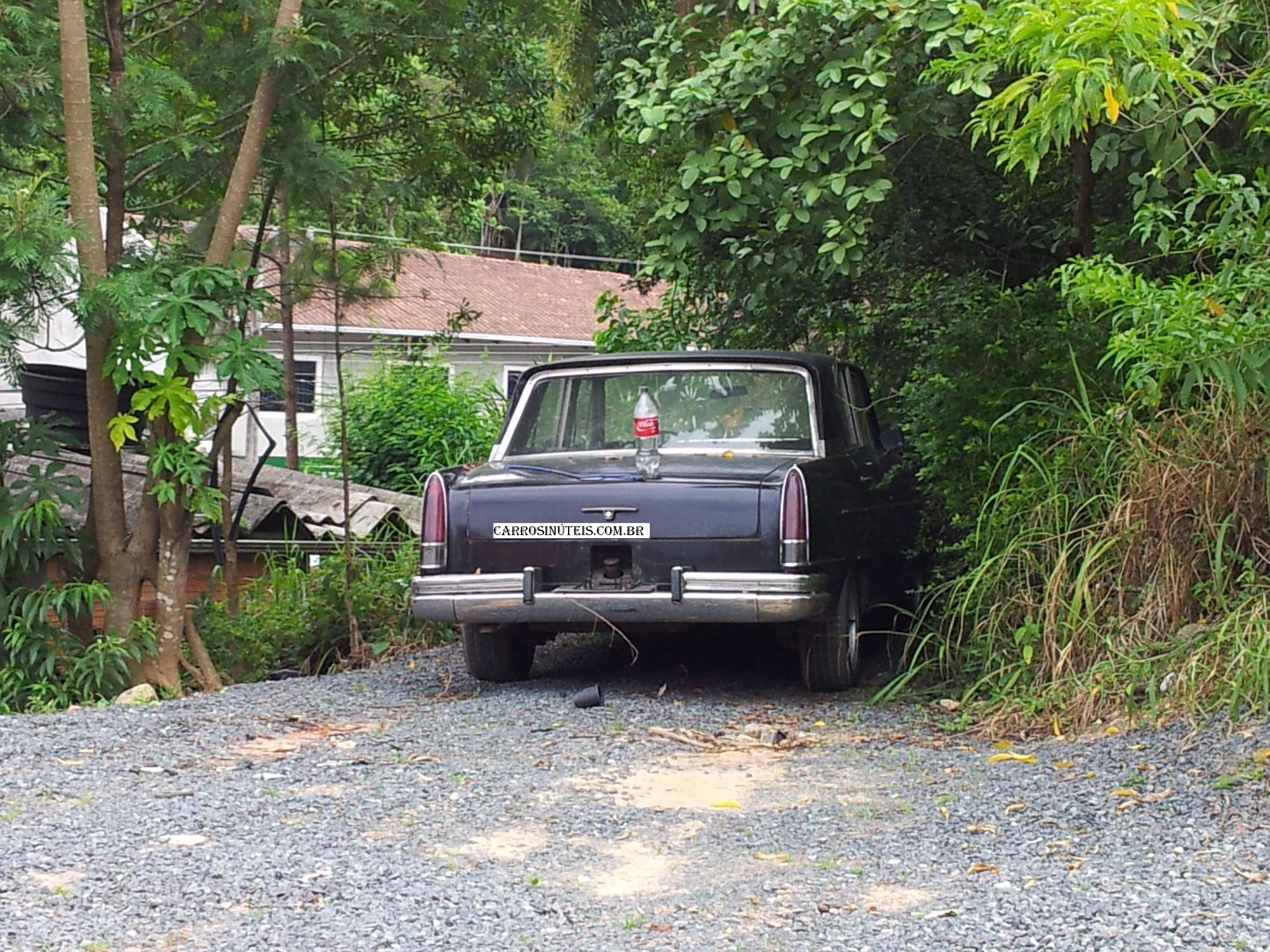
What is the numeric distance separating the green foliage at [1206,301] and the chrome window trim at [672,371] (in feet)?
5.95

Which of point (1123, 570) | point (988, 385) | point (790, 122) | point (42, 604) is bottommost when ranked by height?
point (42, 604)

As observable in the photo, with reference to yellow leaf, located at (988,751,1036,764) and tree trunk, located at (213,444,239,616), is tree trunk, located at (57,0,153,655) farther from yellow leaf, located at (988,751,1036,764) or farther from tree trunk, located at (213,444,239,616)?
yellow leaf, located at (988,751,1036,764)

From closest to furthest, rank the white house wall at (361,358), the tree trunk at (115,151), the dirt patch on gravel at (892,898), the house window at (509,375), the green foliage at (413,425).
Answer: the dirt patch on gravel at (892,898), the tree trunk at (115,151), the green foliage at (413,425), the white house wall at (361,358), the house window at (509,375)

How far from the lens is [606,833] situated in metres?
4.75

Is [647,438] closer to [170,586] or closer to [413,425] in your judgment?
[170,586]

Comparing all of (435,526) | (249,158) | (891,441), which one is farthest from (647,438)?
(249,158)

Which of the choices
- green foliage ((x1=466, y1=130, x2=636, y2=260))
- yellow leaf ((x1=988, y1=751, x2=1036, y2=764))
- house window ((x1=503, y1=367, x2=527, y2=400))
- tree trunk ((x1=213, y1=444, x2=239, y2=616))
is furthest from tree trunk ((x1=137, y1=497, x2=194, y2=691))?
green foliage ((x1=466, y1=130, x2=636, y2=260))

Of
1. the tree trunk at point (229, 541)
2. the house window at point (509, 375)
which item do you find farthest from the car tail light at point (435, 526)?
the house window at point (509, 375)

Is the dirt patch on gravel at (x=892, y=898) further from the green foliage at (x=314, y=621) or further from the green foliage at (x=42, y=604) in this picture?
the green foliage at (x=314, y=621)

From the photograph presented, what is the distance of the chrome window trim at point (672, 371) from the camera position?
7527mm

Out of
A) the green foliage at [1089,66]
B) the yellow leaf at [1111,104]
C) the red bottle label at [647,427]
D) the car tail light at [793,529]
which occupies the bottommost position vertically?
the car tail light at [793,529]

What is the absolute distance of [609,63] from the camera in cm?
1456

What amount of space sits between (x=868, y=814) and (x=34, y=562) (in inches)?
185

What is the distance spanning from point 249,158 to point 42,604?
8.53ft
